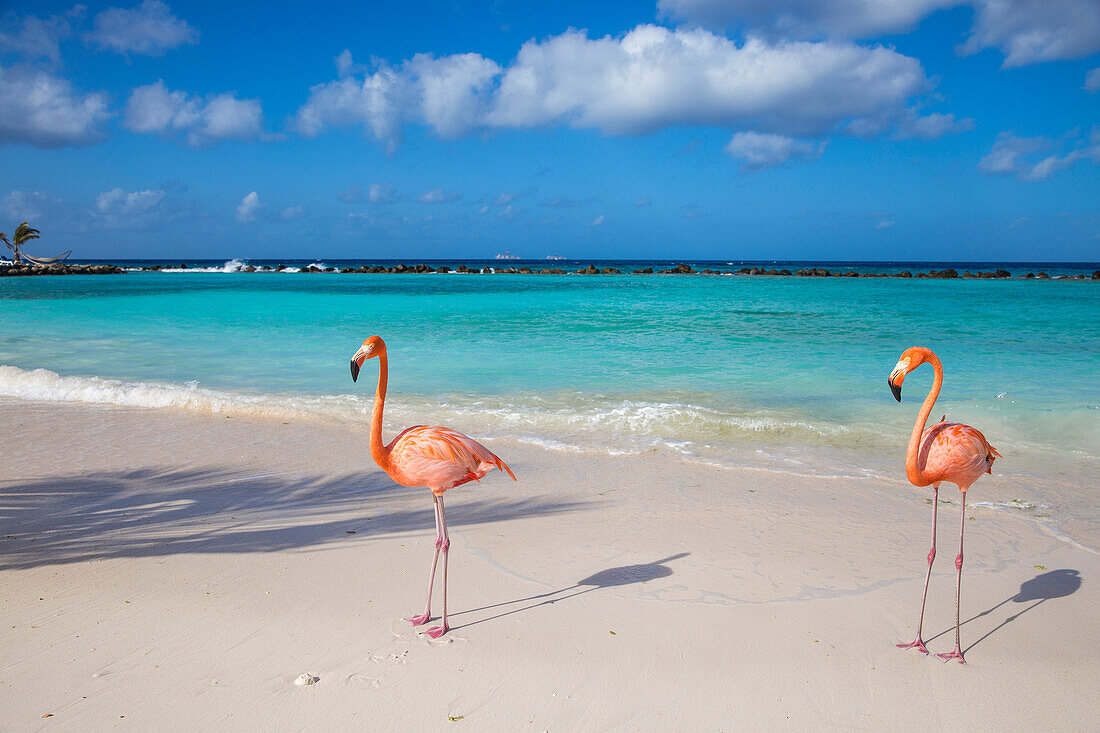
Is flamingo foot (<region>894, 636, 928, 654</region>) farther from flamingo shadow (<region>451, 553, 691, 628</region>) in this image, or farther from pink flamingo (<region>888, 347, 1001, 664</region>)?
flamingo shadow (<region>451, 553, 691, 628</region>)

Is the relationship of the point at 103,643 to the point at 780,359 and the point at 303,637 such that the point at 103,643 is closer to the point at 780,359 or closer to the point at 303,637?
the point at 303,637

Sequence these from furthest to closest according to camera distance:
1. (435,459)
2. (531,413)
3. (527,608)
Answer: (531,413)
(527,608)
(435,459)

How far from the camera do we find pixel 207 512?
561cm

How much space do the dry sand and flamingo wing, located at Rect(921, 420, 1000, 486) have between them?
39.9 inches

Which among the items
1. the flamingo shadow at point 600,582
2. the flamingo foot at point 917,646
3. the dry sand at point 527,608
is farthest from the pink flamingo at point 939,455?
the flamingo shadow at point 600,582

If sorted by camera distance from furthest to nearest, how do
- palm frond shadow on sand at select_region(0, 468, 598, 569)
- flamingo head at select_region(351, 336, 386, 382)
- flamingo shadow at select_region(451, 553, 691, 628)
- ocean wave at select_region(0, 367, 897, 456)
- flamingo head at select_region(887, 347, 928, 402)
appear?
ocean wave at select_region(0, 367, 897, 456) < palm frond shadow on sand at select_region(0, 468, 598, 569) < flamingo shadow at select_region(451, 553, 691, 628) < flamingo head at select_region(887, 347, 928, 402) < flamingo head at select_region(351, 336, 386, 382)

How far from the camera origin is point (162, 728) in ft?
9.61

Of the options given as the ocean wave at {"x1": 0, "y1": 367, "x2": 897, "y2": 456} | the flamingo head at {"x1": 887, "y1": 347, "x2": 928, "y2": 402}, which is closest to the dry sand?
the flamingo head at {"x1": 887, "y1": 347, "x2": 928, "y2": 402}

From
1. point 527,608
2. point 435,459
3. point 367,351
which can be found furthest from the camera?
point 527,608

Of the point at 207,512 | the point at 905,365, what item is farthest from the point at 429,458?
the point at 207,512

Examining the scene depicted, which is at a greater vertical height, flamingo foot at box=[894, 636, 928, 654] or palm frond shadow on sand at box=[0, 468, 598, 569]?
palm frond shadow on sand at box=[0, 468, 598, 569]

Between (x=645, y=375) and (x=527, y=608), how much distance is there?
9.29 metres

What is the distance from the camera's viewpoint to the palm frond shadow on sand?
15.8ft

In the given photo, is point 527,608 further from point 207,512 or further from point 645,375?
point 645,375
